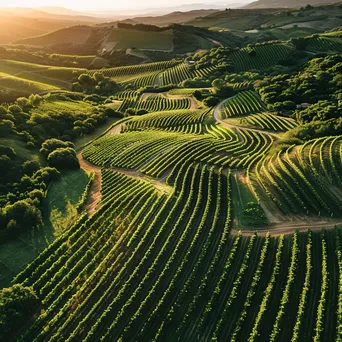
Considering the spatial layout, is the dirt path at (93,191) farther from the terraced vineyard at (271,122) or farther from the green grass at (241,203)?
the terraced vineyard at (271,122)

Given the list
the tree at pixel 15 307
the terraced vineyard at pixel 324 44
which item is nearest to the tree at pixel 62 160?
the tree at pixel 15 307

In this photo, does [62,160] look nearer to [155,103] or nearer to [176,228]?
[176,228]

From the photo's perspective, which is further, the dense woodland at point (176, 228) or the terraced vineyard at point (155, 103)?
the terraced vineyard at point (155, 103)

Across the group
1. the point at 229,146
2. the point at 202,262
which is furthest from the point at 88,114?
the point at 202,262

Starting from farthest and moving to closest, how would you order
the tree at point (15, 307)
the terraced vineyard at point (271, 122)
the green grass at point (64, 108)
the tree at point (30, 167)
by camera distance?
the green grass at point (64, 108)
the terraced vineyard at point (271, 122)
the tree at point (30, 167)
the tree at point (15, 307)

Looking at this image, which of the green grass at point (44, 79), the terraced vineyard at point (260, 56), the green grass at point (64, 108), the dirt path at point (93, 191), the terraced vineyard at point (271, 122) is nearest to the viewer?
the dirt path at point (93, 191)

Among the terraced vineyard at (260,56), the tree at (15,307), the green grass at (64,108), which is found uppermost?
the terraced vineyard at (260,56)
